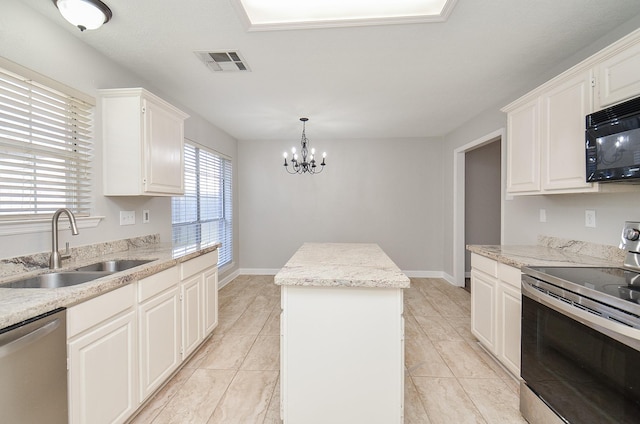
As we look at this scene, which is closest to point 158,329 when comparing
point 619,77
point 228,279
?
point 228,279

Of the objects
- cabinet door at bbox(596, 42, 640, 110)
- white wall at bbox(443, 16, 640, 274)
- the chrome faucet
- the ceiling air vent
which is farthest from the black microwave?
the chrome faucet

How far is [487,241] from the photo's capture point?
16.2 ft

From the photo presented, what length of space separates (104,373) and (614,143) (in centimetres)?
307

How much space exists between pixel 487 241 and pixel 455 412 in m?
3.88

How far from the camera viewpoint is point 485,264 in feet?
7.70

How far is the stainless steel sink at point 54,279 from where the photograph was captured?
1516 mm

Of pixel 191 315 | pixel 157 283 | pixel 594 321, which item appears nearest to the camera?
pixel 594 321

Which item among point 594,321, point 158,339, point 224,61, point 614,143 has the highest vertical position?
point 224,61

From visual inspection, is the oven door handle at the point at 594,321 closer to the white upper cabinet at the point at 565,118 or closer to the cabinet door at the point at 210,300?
the white upper cabinet at the point at 565,118

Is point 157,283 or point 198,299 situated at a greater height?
point 157,283

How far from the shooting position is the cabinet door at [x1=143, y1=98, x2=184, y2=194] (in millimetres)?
2223

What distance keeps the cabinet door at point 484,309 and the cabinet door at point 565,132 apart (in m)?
0.90

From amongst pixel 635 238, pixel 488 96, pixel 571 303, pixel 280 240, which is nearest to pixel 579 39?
pixel 488 96

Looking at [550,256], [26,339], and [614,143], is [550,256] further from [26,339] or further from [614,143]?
[26,339]
